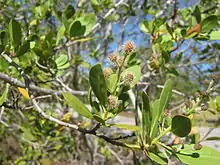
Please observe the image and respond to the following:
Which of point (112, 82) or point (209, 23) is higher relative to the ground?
point (209, 23)

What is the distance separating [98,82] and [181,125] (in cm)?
19

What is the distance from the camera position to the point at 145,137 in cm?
70

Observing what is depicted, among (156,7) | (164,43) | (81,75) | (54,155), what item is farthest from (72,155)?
(164,43)

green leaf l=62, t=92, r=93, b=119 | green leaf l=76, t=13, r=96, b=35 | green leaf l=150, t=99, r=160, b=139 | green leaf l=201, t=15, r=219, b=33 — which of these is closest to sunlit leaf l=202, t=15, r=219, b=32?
green leaf l=201, t=15, r=219, b=33

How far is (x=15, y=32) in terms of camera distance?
902 mm

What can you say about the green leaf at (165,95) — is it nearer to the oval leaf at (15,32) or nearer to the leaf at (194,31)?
the oval leaf at (15,32)

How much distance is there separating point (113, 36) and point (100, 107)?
A: 267cm

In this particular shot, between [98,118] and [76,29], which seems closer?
[98,118]

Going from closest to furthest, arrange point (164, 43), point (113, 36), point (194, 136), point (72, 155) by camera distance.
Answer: point (194, 136)
point (164, 43)
point (113, 36)
point (72, 155)

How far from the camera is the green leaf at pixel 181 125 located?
65cm

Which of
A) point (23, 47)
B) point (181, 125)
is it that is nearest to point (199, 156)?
point (181, 125)

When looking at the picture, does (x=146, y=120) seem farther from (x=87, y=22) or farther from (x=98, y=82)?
(x=87, y=22)

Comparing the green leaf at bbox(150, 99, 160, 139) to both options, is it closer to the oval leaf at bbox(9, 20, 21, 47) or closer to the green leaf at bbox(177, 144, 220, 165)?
the green leaf at bbox(177, 144, 220, 165)

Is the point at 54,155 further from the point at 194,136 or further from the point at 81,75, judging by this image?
the point at 194,136
